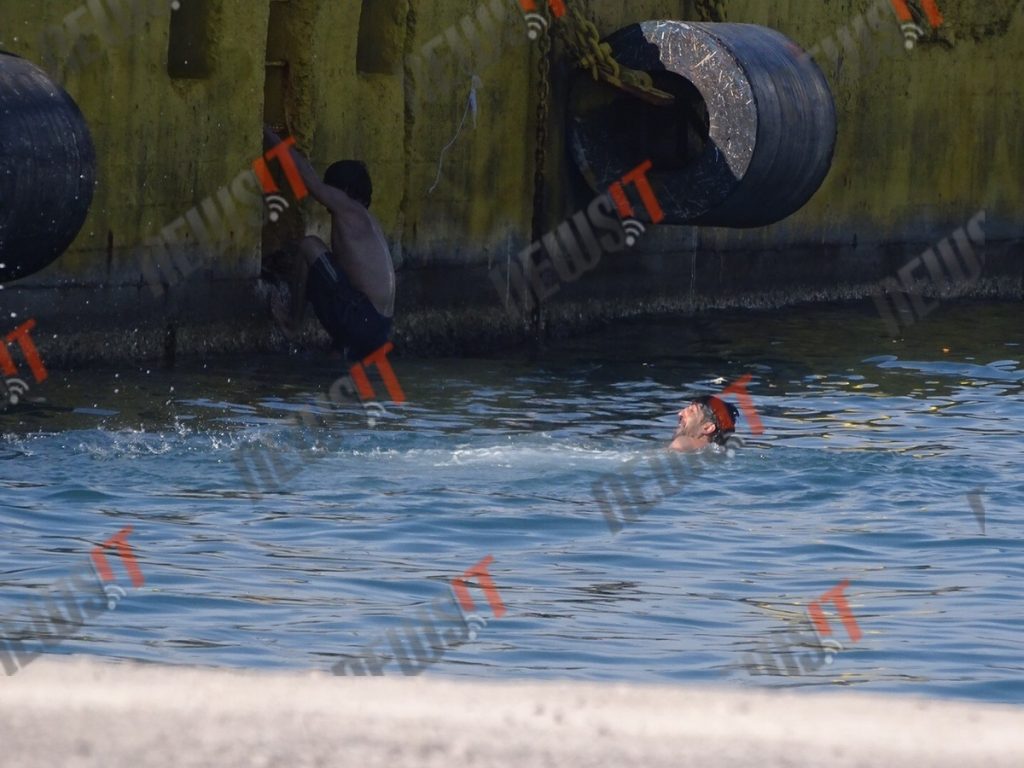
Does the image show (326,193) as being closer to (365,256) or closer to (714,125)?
(365,256)

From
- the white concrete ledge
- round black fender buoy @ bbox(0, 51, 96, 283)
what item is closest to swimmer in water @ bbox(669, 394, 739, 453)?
round black fender buoy @ bbox(0, 51, 96, 283)

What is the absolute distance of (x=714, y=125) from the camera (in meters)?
13.2

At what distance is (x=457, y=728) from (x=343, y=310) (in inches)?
364

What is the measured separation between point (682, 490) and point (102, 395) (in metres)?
3.33

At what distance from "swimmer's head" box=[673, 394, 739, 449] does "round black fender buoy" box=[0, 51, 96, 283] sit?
10.2 feet

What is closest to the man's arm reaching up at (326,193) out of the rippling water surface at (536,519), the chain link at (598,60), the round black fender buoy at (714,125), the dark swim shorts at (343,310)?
the dark swim shorts at (343,310)

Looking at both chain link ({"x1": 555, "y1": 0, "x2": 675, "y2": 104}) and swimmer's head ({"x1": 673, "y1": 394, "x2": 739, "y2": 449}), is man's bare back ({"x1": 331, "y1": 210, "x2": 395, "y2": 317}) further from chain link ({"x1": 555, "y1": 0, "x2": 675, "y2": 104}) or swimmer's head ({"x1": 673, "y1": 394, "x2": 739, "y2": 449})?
swimmer's head ({"x1": 673, "y1": 394, "x2": 739, "y2": 449})

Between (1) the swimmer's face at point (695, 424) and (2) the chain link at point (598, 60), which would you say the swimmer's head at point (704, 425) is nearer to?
(1) the swimmer's face at point (695, 424)

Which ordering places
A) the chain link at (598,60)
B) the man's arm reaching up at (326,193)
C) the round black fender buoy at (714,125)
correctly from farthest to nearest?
the chain link at (598,60)
the round black fender buoy at (714,125)
the man's arm reaching up at (326,193)

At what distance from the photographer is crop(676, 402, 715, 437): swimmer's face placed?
31.4 ft

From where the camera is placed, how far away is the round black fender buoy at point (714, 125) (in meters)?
13.1

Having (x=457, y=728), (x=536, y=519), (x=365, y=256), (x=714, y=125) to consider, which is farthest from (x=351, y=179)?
(x=457, y=728)

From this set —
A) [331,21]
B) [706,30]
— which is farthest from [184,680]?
[706,30]

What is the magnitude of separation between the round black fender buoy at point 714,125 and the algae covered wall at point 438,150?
0.36 meters
